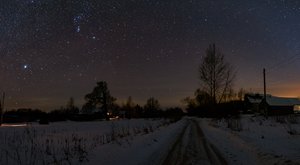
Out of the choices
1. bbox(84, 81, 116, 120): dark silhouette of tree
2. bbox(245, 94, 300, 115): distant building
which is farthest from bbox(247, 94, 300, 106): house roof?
bbox(84, 81, 116, 120): dark silhouette of tree

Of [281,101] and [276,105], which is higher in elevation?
[281,101]

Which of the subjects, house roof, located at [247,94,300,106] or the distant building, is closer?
the distant building

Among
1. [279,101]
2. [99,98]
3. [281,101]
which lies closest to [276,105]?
[279,101]

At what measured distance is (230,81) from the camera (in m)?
46.1

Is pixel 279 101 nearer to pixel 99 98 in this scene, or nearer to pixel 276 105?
pixel 276 105

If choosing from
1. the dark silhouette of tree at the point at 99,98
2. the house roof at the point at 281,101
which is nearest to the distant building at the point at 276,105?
the house roof at the point at 281,101

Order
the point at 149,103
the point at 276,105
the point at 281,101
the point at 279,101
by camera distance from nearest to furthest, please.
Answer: the point at 276,105
the point at 279,101
the point at 281,101
the point at 149,103

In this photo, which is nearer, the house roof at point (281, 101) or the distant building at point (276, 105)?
the distant building at point (276, 105)

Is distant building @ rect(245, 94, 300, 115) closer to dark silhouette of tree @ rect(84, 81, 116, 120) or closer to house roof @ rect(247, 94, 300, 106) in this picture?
house roof @ rect(247, 94, 300, 106)

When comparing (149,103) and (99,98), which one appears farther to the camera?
(149,103)

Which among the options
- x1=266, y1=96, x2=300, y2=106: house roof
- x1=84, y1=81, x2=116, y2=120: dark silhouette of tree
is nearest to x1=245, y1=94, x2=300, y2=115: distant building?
x1=266, y1=96, x2=300, y2=106: house roof

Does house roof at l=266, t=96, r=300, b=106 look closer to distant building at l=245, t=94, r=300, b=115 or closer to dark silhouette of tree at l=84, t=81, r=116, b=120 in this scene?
distant building at l=245, t=94, r=300, b=115

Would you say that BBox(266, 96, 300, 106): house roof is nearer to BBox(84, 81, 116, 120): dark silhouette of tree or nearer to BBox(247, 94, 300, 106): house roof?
BBox(247, 94, 300, 106): house roof

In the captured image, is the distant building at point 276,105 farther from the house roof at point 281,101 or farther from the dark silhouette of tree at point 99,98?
the dark silhouette of tree at point 99,98
